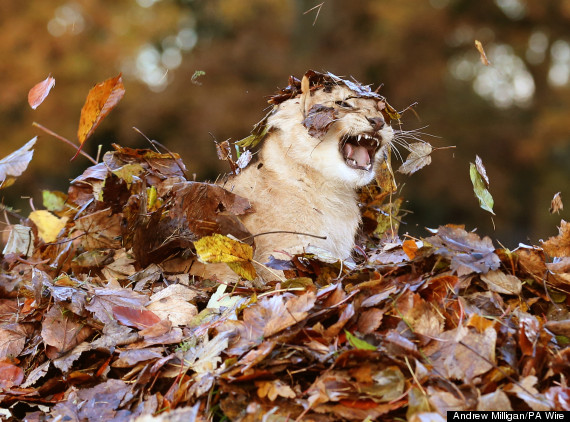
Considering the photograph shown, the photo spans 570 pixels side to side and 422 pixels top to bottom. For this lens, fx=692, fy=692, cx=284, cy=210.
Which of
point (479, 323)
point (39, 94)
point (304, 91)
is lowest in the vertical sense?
point (479, 323)

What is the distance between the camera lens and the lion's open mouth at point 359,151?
12.2ft

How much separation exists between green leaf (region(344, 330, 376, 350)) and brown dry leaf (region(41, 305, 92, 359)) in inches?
46.1

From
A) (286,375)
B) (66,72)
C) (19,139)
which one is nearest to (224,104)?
(66,72)

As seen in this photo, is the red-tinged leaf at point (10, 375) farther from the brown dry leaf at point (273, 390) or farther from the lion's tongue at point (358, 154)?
the lion's tongue at point (358, 154)

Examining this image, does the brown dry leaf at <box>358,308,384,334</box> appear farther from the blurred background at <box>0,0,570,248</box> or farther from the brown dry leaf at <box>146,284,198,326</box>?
the blurred background at <box>0,0,570,248</box>

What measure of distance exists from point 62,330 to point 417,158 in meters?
1.96

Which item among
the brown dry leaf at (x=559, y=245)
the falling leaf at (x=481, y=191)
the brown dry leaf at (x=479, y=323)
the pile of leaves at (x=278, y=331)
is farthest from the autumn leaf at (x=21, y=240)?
the brown dry leaf at (x=559, y=245)

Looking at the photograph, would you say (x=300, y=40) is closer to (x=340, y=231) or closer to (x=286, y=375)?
(x=340, y=231)

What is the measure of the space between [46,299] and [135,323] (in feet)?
1.58

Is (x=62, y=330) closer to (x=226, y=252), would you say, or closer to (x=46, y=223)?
(x=226, y=252)

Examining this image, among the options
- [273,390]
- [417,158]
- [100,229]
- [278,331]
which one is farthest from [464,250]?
[100,229]

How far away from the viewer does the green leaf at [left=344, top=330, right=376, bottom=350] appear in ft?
7.31

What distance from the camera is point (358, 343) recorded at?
224 cm

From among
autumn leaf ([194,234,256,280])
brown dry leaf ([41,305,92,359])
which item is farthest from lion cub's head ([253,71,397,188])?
brown dry leaf ([41,305,92,359])
